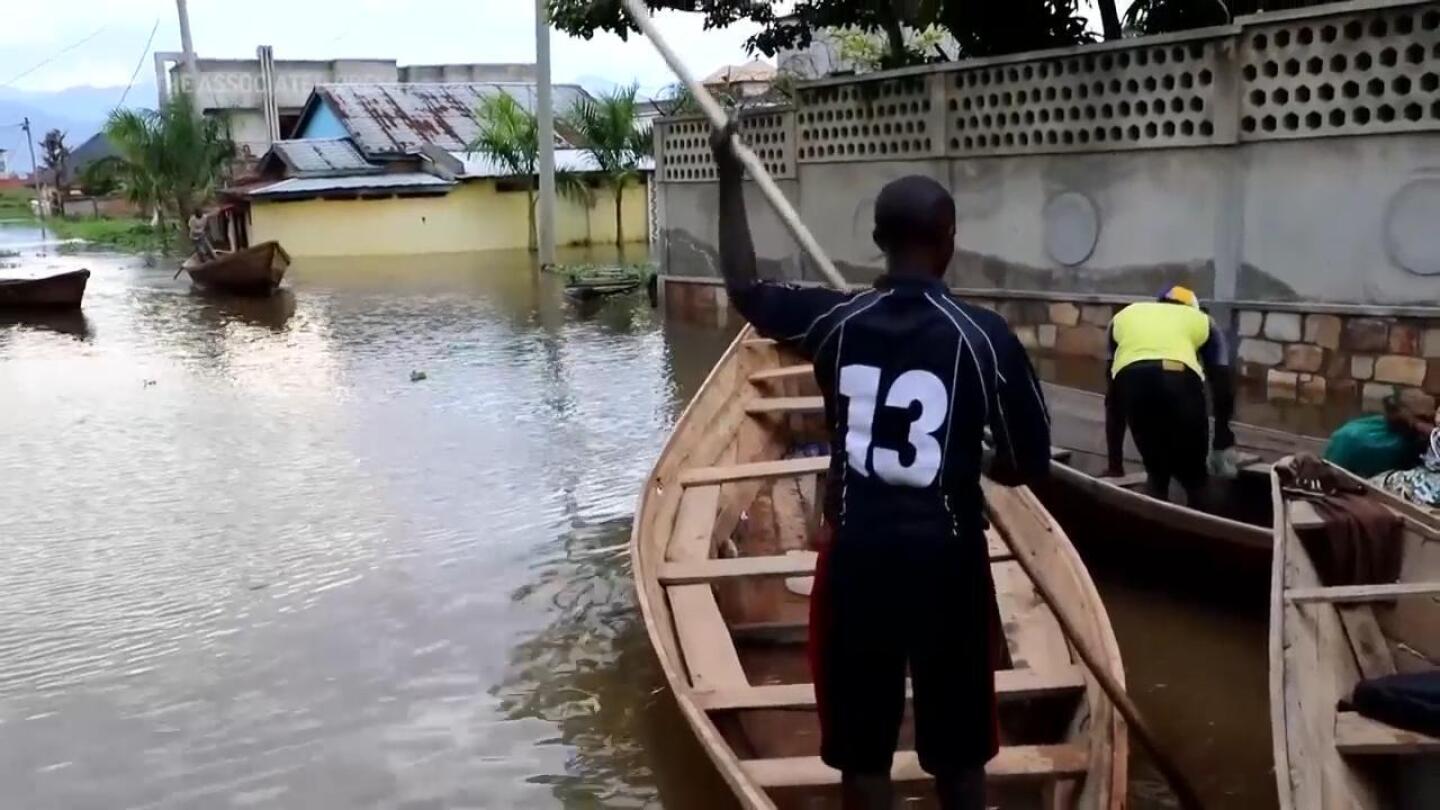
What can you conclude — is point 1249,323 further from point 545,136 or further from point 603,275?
point 545,136

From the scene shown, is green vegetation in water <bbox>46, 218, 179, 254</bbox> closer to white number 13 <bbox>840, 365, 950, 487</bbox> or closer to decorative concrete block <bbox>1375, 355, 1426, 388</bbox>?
decorative concrete block <bbox>1375, 355, 1426, 388</bbox>

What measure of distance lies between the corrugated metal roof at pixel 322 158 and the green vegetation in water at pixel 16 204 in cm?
2262

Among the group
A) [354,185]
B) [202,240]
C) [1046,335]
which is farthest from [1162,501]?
[354,185]

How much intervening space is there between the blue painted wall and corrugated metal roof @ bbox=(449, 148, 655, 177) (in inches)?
133

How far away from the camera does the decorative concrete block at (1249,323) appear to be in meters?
8.97

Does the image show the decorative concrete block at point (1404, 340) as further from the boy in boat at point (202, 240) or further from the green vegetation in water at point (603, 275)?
the boy in boat at point (202, 240)

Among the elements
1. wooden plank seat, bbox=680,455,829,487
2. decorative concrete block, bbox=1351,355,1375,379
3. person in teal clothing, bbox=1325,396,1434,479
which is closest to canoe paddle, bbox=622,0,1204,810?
wooden plank seat, bbox=680,455,829,487

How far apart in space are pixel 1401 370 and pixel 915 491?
666cm

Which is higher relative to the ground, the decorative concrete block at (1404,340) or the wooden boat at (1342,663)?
the decorative concrete block at (1404,340)

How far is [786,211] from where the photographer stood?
3.81 meters

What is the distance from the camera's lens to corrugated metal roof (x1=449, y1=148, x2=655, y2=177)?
2845 cm

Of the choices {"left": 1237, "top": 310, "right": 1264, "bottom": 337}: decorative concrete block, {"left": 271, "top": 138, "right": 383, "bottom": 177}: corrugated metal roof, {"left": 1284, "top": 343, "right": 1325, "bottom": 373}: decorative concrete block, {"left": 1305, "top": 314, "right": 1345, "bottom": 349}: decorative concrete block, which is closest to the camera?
{"left": 1305, "top": 314, "right": 1345, "bottom": 349}: decorative concrete block

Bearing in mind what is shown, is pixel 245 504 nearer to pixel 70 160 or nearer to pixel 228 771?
pixel 228 771

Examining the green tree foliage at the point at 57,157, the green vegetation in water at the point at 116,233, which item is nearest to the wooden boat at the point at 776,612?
the green vegetation in water at the point at 116,233
